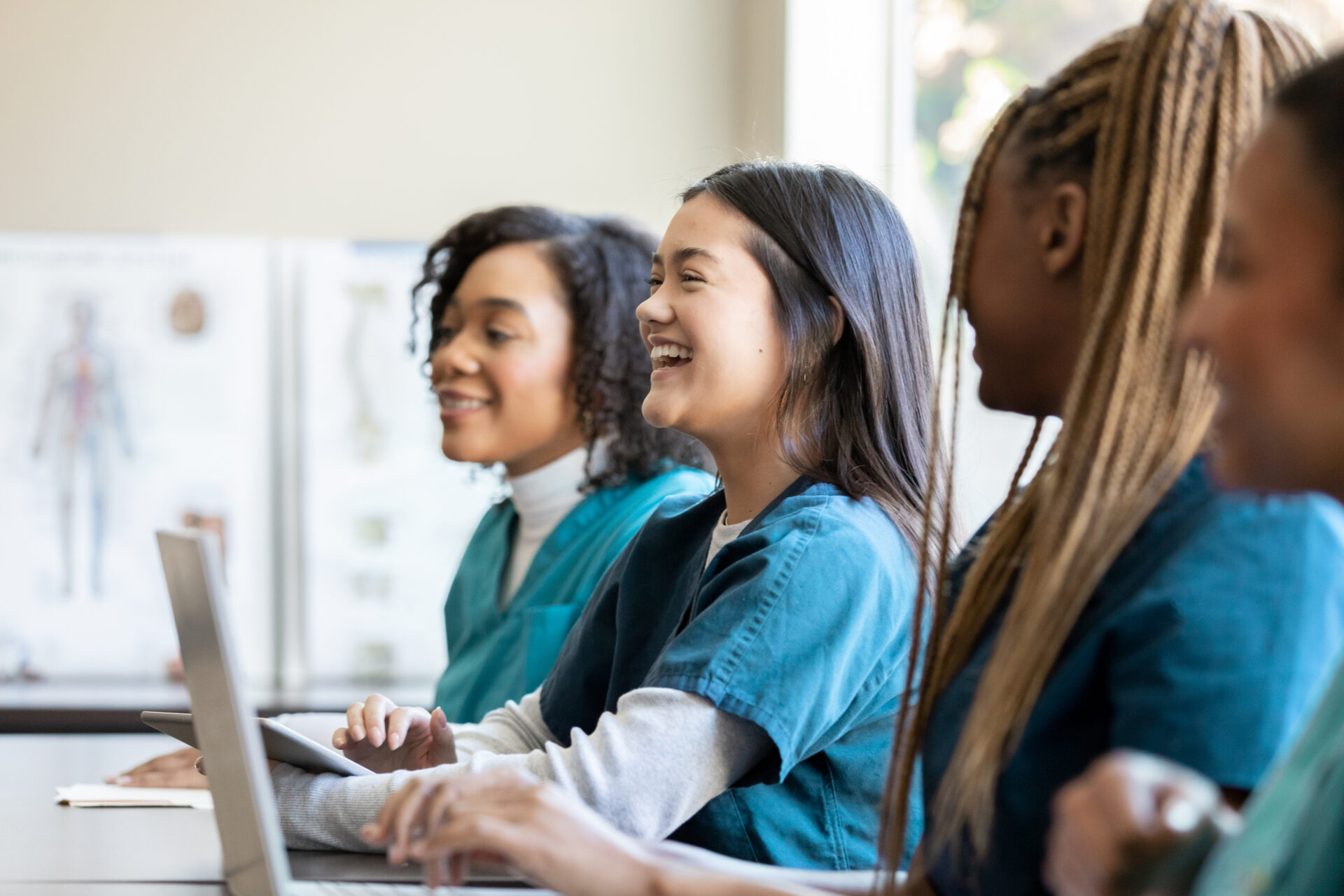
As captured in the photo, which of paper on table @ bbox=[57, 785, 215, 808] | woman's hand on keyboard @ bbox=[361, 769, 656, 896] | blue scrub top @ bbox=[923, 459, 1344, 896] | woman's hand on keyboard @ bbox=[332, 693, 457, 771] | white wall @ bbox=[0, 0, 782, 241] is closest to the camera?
blue scrub top @ bbox=[923, 459, 1344, 896]

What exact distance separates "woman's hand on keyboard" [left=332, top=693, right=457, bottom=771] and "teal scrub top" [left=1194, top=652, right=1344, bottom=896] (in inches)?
35.2

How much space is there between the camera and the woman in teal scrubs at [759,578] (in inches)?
43.2

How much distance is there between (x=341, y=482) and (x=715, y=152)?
39.5 inches

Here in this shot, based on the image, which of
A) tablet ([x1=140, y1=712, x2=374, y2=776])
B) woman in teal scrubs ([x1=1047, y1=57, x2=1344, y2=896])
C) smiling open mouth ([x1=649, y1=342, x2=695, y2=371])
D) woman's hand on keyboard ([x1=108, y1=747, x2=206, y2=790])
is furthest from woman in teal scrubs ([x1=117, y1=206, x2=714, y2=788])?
woman in teal scrubs ([x1=1047, y1=57, x2=1344, y2=896])

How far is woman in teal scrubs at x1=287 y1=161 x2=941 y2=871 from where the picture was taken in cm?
110

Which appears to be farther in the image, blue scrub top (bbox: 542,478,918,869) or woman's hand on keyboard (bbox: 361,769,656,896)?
blue scrub top (bbox: 542,478,918,869)

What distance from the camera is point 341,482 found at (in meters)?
2.72

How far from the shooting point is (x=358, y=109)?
2.72 m

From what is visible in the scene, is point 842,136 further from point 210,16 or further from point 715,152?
point 210,16

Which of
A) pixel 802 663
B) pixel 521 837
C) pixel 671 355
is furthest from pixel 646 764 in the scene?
pixel 671 355

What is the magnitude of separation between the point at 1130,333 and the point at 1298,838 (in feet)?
1.00

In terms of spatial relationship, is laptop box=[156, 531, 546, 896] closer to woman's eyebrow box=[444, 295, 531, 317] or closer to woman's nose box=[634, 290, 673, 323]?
woman's nose box=[634, 290, 673, 323]

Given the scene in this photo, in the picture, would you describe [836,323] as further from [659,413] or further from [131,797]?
[131,797]

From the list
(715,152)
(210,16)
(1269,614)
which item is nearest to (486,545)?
(715,152)
